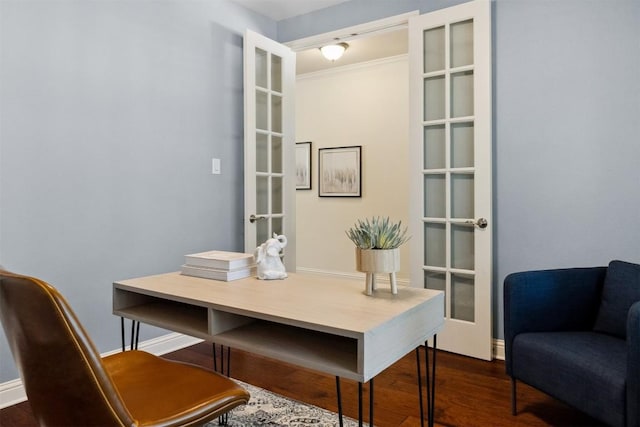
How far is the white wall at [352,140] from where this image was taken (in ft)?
15.5

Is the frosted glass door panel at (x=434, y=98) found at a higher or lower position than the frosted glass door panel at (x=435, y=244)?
higher

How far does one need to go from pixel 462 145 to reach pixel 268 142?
4.79ft

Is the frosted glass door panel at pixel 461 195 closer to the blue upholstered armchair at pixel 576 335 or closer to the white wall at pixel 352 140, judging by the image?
the blue upholstered armchair at pixel 576 335

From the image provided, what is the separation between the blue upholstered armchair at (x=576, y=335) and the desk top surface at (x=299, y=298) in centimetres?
67

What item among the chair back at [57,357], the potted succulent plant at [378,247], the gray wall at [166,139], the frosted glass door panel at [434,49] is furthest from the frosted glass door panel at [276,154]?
the chair back at [57,357]

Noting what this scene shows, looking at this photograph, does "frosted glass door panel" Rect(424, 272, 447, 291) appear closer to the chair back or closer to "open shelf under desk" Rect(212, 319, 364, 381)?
"open shelf under desk" Rect(212, 319, 364, 381)

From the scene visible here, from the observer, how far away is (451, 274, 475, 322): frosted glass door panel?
9.59 ft

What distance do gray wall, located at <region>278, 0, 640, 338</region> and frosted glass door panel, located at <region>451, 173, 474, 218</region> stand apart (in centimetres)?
16

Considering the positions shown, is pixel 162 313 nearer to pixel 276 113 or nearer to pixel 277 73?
pixel 276 113

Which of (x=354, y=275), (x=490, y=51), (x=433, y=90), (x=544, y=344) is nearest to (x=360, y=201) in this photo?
(x=354, y=275)

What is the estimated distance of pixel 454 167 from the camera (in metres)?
2.97

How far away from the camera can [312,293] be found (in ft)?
5.33

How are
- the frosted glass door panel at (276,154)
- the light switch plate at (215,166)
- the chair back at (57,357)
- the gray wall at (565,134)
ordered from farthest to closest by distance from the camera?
the frosted glass door panel at (276,154), the light switch plate at (215,166), the gray wall at (565,134), the chair back at (57,357)

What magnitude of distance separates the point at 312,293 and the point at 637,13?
230 centimetres
